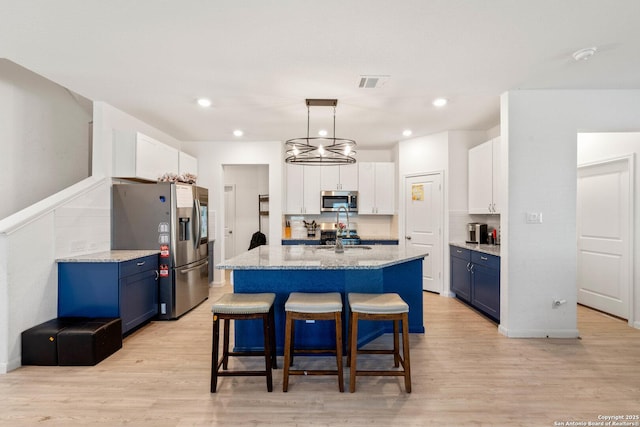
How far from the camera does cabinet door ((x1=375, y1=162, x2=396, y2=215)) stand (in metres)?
5.89


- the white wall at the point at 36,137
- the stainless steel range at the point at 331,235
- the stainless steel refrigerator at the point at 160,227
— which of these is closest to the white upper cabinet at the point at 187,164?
the stainless steel refrigerator at the point at 160,227

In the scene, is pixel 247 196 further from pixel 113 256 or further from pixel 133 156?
pixel 113 256

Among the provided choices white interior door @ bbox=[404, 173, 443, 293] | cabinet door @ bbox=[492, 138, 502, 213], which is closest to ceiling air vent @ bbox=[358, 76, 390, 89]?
cabinet door @ bbox=[492, 138, 502, 213]

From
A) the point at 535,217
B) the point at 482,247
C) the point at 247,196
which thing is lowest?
the point at 482,247

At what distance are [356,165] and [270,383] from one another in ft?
14.2

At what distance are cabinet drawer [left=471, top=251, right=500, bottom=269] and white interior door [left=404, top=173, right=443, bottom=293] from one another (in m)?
0.90

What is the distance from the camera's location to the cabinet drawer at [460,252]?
4242 mm

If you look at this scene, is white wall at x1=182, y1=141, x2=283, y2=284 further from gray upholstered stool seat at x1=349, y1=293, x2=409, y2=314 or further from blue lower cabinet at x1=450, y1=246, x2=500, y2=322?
gray upholstered stool seat at x1=349, y1=293, x2=409, y2=314

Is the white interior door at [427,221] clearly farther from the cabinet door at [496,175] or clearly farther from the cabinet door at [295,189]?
the cabinet door at [295,189]

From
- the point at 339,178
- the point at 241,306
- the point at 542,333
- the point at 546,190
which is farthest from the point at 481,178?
the point at 241,306

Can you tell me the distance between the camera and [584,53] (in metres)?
2.49

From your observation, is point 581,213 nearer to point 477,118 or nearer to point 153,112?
point 477,118

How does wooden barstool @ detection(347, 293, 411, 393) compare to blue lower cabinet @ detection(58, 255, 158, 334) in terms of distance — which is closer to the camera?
wooden barstool @ detection(347, 293, 411, 393)

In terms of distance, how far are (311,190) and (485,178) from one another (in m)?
2.87
